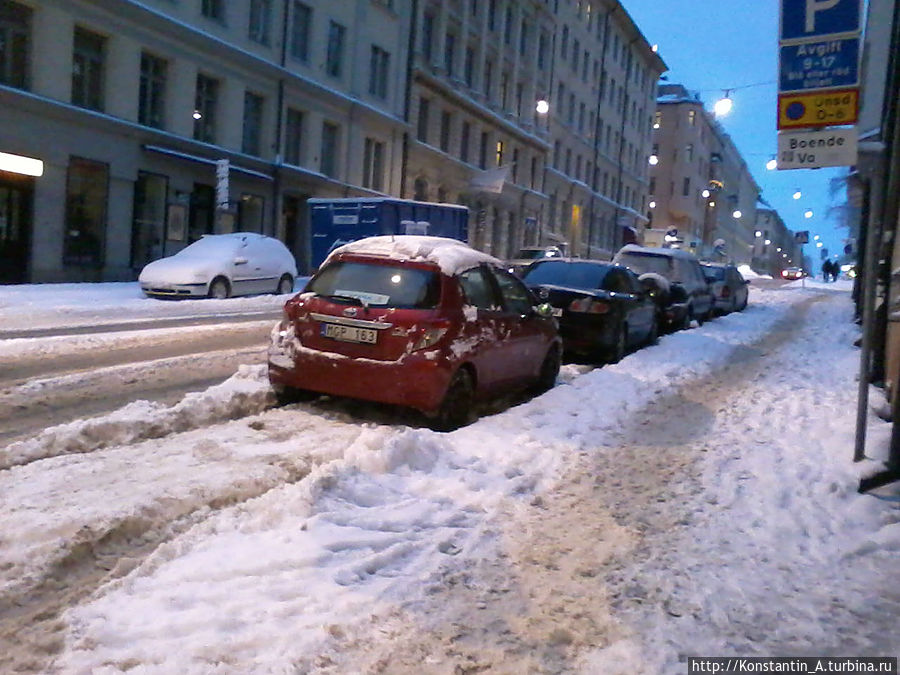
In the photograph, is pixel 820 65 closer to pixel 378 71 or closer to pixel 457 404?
pixel 457 404

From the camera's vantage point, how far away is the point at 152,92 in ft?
78.2

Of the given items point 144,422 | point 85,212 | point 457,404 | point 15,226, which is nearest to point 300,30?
point 85,212

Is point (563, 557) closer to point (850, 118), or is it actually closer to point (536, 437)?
point (536, 437)

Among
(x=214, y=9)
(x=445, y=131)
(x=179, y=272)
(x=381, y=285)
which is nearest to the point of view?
(x=381, y=285)

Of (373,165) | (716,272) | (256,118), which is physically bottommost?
(716,272)

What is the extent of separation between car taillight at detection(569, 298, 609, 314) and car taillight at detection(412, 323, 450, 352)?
518cm

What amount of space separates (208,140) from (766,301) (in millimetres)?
21376

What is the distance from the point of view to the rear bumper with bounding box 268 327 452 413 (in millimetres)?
6996

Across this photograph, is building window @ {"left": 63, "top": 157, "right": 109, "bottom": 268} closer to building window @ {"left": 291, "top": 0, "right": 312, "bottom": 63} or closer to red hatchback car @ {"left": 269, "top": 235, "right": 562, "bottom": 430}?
building window @ {"left": 291, "top": 0, "right": 312, "bottom": 63}

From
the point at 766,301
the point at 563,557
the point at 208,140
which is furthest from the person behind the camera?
the point at 766,301

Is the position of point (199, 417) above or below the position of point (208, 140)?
below

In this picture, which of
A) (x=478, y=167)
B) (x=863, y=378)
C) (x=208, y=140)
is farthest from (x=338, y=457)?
(x=478, y=167)

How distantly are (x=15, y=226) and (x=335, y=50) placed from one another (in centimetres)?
1502

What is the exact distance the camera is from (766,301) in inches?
1310
